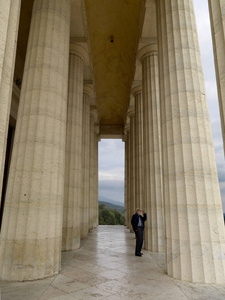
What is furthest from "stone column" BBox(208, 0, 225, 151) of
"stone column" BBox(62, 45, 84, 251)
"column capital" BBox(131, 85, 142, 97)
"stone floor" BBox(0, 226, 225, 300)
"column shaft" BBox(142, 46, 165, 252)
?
"column capital" BBox(131, 85, 142, 97)

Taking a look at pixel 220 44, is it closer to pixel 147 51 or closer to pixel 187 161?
pixel 187 161

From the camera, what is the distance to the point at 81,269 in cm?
961

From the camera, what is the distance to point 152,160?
15.4 meters

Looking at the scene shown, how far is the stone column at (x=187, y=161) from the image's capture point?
807cm

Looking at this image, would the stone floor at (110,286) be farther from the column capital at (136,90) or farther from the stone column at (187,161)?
the column capital at (136,90)

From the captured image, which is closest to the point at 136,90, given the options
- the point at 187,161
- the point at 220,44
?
the point at 187,161

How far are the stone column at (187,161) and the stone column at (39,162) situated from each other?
4707 millimetres

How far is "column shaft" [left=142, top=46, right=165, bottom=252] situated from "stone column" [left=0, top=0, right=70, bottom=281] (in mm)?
6665

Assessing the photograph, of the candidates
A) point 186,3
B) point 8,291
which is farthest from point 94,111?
point 8,291

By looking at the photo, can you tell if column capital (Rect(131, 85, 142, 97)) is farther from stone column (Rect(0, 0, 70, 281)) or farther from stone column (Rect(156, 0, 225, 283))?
stone column (Rect(0, 0, 70, 281))

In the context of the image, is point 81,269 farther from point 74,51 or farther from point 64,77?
point 74,51

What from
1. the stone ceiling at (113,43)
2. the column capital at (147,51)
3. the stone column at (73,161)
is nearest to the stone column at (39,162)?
the stone column at (73,161)

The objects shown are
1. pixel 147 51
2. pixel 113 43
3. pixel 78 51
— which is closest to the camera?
pixel 147 51

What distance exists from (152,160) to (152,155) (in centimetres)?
34
